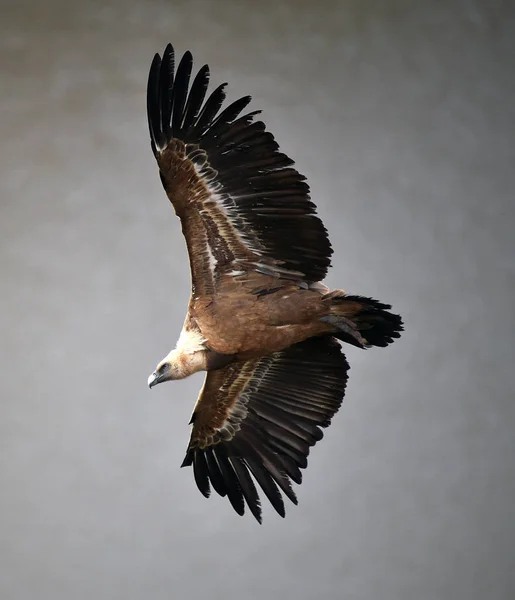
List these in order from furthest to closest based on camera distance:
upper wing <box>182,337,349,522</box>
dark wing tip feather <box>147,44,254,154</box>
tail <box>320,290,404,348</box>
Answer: upper wing <box>182,337,349,522</box> < tail <box>320,290,404,348</box> < dark wing tip feather <box>147,44,254,154</box>

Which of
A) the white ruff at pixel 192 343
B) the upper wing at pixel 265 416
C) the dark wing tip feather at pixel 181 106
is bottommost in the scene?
the upper wing at pixel 265 416

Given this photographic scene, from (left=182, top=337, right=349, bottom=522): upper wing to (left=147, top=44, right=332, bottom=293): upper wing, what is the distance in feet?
1.06

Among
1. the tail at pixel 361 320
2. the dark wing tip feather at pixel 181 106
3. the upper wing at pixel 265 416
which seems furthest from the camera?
the upper wing at pixel 265 416

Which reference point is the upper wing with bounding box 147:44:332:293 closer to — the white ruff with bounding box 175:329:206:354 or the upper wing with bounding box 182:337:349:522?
the white ruff with bounding box 175:329:206:354

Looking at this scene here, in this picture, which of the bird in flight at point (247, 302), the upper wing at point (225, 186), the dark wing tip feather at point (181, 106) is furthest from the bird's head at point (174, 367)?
the dark wing tip feather at point (181, 106)

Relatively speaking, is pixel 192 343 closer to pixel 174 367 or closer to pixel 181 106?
pixel 174 367

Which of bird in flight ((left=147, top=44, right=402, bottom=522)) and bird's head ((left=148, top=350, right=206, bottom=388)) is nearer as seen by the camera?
bird in flight ((left=147, top=44, right=402, bottom=522))

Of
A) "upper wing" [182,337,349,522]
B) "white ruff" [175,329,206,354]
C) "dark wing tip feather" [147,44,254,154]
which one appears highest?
"dark wing tip feather" [147,44,254,154]

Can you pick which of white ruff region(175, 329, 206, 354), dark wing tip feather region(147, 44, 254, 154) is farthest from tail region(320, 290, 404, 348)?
dark wing tip feather region(147, 44, 254, 154)

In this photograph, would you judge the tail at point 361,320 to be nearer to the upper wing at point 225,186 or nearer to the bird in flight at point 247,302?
the bird in flight at point 247,302

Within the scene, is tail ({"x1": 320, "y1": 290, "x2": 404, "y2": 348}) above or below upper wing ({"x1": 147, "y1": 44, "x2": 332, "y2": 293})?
below

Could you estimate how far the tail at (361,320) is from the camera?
3.19 meters

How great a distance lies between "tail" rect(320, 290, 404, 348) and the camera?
3.19m
